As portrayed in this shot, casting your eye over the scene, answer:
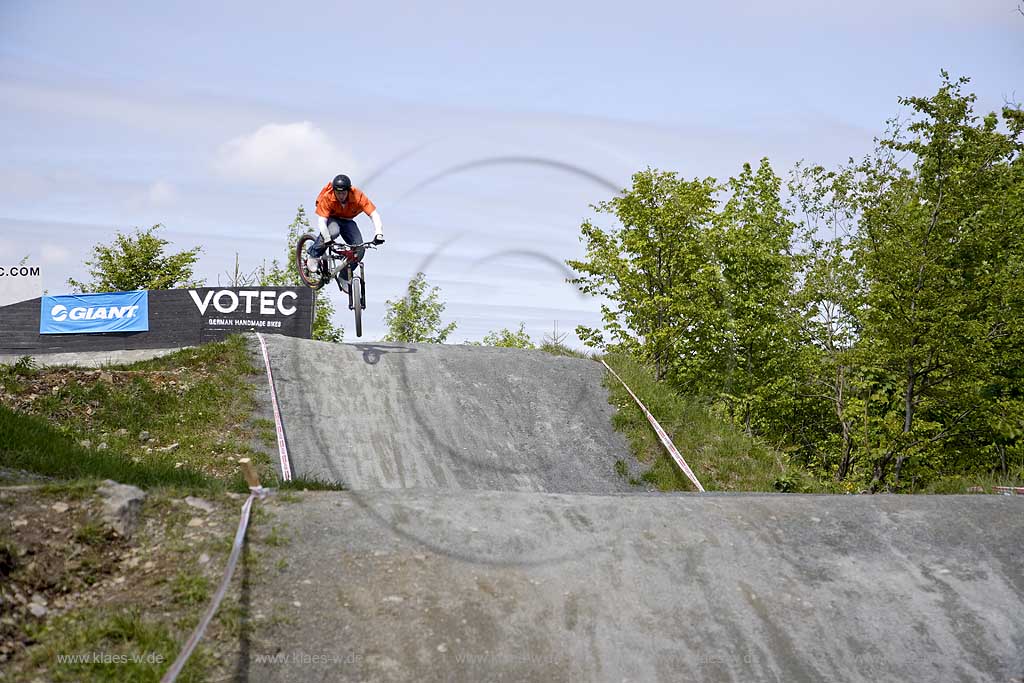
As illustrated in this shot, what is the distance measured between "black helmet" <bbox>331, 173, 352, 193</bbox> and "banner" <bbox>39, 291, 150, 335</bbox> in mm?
12668

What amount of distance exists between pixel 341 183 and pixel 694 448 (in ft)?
29.1

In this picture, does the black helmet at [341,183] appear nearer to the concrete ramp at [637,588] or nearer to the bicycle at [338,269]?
the bicycle at [338,269]

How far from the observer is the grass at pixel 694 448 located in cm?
1584

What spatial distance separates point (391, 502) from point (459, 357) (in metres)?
11.7

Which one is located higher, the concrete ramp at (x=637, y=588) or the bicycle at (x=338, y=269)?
the bicycle at (x=338, y=269)

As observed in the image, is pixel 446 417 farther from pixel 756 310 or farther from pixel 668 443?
pixel 756 310

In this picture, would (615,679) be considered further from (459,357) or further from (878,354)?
(878,354)

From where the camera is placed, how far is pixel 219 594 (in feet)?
19.7

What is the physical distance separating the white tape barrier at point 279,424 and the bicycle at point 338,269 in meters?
2.23

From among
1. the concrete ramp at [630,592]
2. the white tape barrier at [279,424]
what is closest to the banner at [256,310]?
the white tape barrier at [279,424]

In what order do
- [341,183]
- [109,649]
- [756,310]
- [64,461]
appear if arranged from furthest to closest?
[756,310]
[341,183]
[64,461]
[109,649]

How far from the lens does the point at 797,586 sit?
762 centimetres

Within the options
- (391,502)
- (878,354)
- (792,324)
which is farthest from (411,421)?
(792,324)

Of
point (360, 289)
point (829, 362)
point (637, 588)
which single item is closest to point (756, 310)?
point (829, 362)
